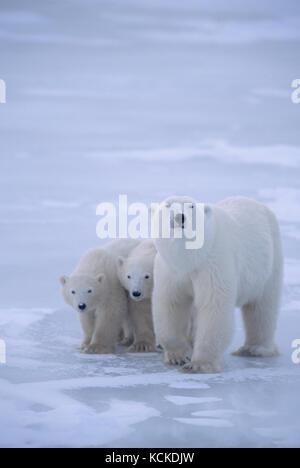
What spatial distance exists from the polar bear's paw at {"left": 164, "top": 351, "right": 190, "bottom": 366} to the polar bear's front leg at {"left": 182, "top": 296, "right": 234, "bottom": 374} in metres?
0.25

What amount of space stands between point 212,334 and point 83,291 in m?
1.00

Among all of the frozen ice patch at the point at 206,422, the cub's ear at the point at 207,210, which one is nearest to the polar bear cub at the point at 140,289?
the cub's ear at the point at 207,210

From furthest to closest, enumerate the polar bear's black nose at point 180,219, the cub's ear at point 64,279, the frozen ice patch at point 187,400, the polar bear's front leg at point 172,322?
the cub's ear at point 64,279 < the polar bear's front leg at point 172,322 < the polar bear's black nose at point 180,219 < the frozen ice patch at point 187,400

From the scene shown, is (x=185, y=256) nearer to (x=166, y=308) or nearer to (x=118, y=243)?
(x=166, y=308)

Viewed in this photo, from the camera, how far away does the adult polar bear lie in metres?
4.38

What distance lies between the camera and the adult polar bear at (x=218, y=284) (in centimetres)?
438

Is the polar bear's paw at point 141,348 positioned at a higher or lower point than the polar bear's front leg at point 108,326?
lower

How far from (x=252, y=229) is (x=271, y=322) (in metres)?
0.67

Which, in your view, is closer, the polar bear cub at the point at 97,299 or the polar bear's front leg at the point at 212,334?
the polar bear's front leg at the point at 212,334

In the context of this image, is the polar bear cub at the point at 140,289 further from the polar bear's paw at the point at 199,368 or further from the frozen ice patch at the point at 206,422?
the frozen ice patch at the point at 206,422

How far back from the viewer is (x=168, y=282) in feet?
14.9

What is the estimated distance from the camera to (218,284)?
4.40 m
